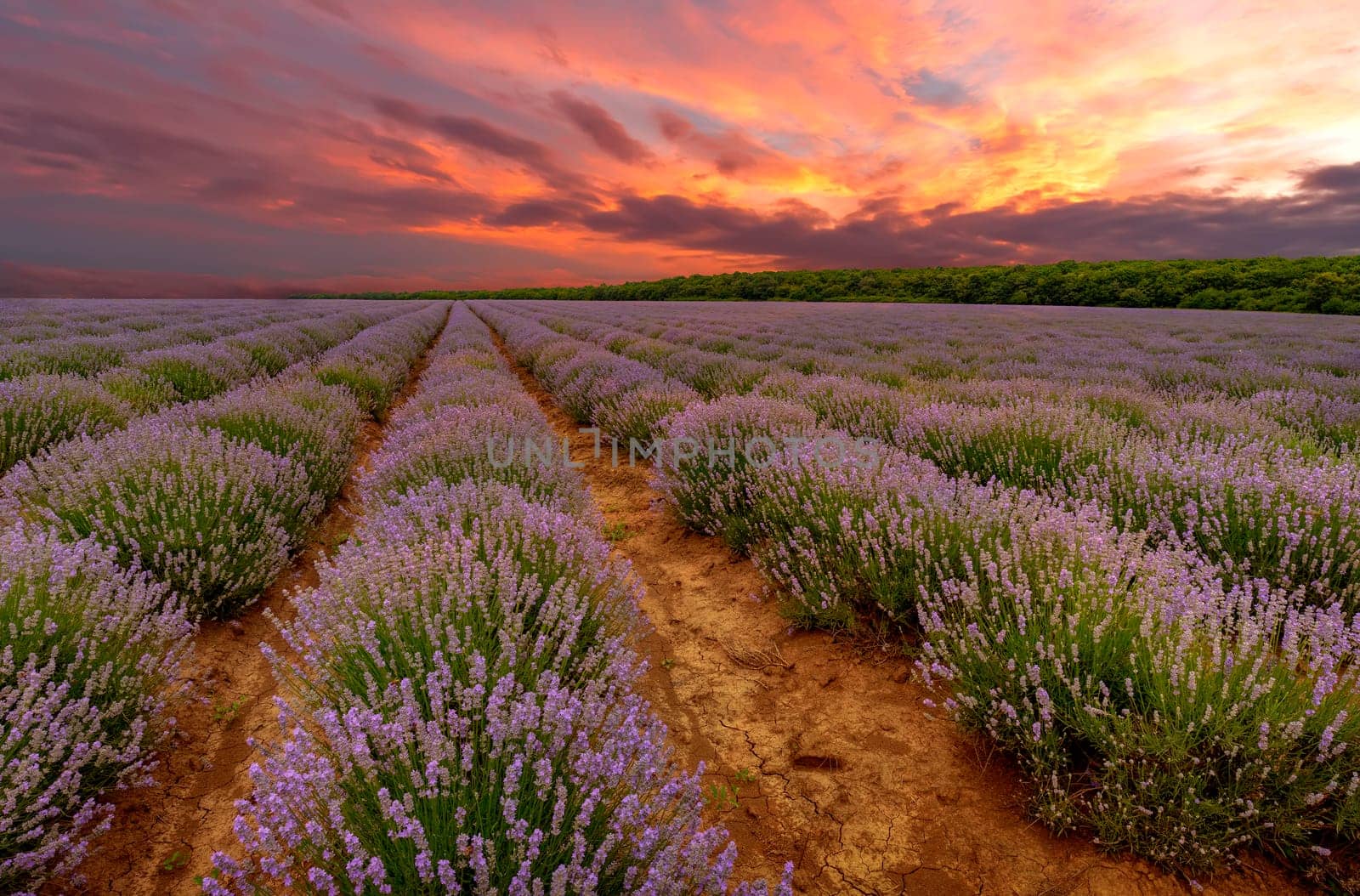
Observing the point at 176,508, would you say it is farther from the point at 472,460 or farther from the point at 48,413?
the point at 48,413

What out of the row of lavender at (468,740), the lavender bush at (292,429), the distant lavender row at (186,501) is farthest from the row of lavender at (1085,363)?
the distant lavender row at (186,501)

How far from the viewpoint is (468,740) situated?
1549 millimetres

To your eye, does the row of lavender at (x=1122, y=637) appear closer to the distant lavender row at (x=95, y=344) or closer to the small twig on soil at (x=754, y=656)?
the small twig on soil at (x=754, y=656)

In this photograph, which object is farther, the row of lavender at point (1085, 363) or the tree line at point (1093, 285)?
the tree line at point (1093, 285)

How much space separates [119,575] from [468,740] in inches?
81.2

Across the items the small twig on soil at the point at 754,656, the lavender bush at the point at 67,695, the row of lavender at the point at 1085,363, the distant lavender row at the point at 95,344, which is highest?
the distant lavender row at the point at 95,344

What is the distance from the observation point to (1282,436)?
3.95m

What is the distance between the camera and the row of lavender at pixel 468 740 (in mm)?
1227

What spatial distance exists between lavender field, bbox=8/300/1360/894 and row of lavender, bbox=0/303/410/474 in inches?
2.3

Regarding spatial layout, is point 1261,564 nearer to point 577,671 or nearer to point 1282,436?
point 1282,436

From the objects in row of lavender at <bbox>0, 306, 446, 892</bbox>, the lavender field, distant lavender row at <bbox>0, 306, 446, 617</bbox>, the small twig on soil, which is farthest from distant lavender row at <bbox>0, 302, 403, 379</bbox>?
the small twig on soil

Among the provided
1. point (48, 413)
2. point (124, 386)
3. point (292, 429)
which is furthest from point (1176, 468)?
point (124, 386)

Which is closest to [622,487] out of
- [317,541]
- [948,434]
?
[317,541]

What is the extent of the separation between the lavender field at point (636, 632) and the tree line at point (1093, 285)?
32740 mm
